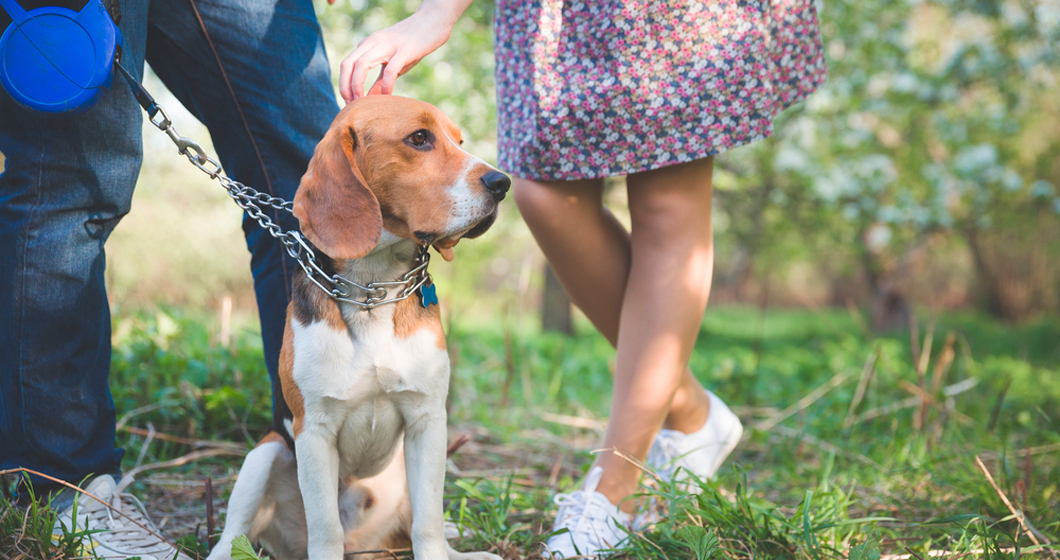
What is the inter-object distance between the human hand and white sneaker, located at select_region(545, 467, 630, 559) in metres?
1.25


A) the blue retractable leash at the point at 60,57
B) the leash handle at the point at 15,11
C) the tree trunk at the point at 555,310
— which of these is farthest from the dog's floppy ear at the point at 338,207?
the tree trunk at the point at 555,310

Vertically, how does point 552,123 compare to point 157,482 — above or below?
above

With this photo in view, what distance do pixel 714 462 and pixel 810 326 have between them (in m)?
8.98

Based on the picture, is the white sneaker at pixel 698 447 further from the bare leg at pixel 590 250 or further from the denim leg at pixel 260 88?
the denim leg at pixel 260 88

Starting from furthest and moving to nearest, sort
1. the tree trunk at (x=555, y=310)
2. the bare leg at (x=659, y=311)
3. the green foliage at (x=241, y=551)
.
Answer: the tree trunk at (x=555, y=310)
the bare leg at (x=659, y=311)
the green foliage at (x=241, y=551)

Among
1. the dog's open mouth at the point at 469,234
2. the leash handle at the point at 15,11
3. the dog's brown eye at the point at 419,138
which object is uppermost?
the leash handle at the point at 15,11

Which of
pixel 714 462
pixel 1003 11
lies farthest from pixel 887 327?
pixel 714 462

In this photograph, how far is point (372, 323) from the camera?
63.0 inches

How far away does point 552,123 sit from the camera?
1.92 metres

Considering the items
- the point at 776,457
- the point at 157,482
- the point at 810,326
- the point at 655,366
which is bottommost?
the point at 810,326

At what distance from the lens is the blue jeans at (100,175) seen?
1.69 metres

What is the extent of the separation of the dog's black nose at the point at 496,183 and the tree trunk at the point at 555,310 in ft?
23.3

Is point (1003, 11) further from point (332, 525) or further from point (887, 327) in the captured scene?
Answer: point (332, 525)

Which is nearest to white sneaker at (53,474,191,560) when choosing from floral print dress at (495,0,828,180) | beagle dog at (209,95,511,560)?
beagle dog at (209,95,511,560)
